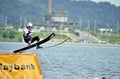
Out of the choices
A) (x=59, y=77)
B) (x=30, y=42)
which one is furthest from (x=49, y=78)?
(x=30, y=42)

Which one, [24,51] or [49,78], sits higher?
[24,51]

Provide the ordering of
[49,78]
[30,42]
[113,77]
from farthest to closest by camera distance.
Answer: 1. [113,77]
2. [49,78]
3. [30,42]

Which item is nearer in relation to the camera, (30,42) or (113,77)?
(30,42)

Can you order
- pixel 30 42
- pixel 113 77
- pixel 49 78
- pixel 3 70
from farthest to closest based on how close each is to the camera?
1. pixel 113 77
2. pixel 49 78
3. pixel 30 42
4. pixel 3 70

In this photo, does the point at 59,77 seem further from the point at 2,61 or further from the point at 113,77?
the point at 2,61

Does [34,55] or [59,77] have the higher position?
[34,55]

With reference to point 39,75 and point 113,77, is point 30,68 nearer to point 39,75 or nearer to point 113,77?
point 39,75

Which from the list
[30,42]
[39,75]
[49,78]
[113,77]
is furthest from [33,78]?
[113,77]

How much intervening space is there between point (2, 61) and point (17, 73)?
859mm

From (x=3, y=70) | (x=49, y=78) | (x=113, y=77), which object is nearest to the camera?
(x=3, y=70)

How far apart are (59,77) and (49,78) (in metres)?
3.26

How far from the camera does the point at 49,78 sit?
52.6 metres

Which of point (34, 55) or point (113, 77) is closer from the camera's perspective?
point (34, 55)

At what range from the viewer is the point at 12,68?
93.4ft
